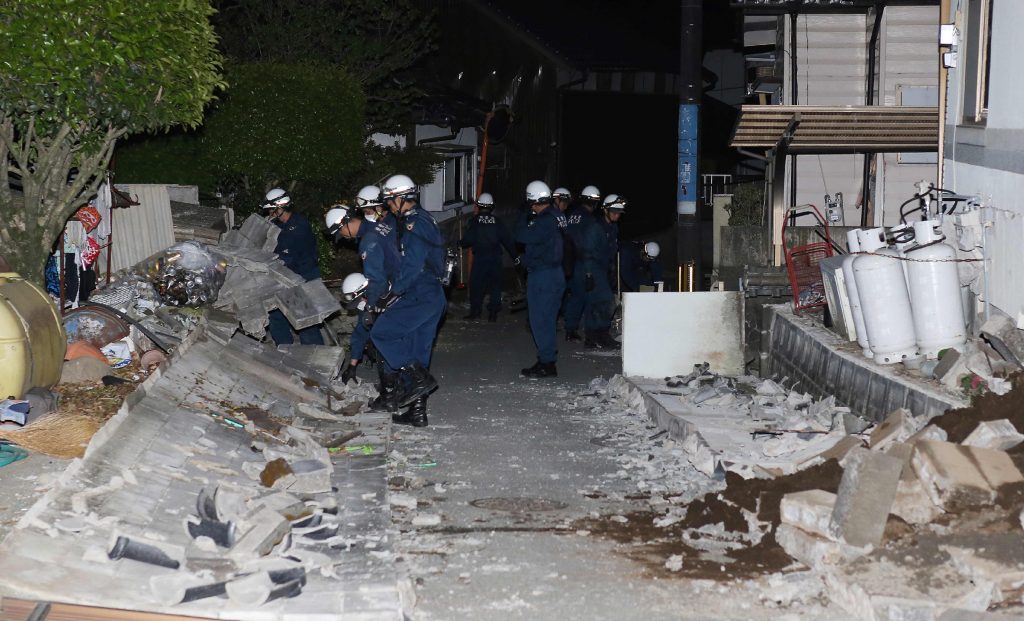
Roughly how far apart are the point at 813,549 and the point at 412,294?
5.33 meters

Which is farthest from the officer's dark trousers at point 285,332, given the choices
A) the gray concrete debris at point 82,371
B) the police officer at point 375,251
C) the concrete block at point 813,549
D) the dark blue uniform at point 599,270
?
the concrete block at point 813,549

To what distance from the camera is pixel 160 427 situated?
307 inches

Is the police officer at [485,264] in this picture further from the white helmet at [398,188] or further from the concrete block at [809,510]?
the concrete block at [809,510]

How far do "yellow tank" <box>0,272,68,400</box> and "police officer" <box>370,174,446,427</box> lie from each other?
108 inches

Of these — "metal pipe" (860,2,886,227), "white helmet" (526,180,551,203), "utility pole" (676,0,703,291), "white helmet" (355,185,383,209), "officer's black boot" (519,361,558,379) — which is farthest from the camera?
"metal pipe" (860,2,886,227)

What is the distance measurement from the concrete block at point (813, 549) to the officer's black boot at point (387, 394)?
5008 mm

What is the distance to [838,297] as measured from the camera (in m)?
10.8

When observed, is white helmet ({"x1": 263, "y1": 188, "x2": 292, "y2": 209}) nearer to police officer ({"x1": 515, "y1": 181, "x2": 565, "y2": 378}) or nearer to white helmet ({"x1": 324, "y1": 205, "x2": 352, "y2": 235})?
white helmet ({"x1": 324, "y1": 205, "x2": 352, "y2": 235})

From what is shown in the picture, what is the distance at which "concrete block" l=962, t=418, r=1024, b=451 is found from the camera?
683 cm

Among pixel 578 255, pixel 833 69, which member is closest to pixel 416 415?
pixel 578 255

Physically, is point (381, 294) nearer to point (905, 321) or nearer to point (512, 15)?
point (905, 321)

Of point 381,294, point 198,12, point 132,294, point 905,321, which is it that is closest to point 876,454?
point 905,321

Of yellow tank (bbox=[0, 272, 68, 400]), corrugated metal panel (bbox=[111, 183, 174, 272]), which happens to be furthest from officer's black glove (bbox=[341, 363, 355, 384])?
yellow tank (bbox=[0, 272, 68, 400])

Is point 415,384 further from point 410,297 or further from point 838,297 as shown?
point 838,297
